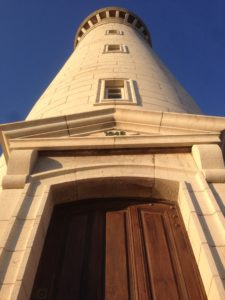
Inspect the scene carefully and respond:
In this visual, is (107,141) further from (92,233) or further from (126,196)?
(92,233)

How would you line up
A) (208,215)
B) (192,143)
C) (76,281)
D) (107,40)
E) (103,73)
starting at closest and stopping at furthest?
(76,281) < (208,215) < (192,143) < (103,73) < (107,40)

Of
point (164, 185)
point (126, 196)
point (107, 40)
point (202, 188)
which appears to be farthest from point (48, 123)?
point (107, 40)

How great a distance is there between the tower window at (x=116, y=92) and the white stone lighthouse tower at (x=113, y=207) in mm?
1563

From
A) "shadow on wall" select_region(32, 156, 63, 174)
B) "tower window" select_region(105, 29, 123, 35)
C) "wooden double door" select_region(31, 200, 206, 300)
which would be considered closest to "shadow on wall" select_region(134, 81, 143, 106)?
"shadow on wall" select_region(32, 156, 63, 174)

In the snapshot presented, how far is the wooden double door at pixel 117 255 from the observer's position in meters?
4.94

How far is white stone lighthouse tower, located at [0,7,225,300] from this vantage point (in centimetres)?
495

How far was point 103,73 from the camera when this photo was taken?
37.5 feet

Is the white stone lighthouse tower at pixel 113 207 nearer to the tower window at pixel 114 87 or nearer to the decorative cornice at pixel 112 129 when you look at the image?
the decorative cornice at pixel 112 129

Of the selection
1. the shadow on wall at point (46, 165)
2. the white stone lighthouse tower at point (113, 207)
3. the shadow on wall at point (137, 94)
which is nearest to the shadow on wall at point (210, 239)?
the white stone lighthouse tower at point (113, 207)

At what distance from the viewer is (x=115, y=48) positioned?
15625mm

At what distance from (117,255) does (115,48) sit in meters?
11.4

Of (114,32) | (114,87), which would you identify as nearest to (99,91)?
(114,87)

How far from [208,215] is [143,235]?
0.98 meters

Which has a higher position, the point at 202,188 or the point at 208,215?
the point at 202,188
